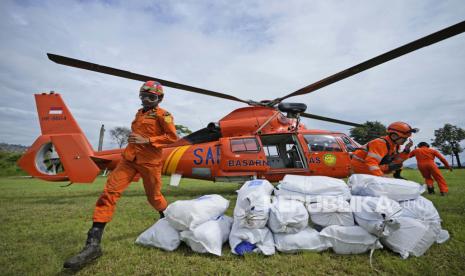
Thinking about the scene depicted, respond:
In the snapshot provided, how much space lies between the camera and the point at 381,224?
230 centimetres

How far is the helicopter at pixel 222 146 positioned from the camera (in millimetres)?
5508

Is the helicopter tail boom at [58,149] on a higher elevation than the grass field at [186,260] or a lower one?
higher

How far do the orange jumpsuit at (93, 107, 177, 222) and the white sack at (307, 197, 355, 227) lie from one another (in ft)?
6.92

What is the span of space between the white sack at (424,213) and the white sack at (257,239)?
1.67m

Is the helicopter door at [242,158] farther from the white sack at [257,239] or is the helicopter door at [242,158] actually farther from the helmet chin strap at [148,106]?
the white sack at [257,239]

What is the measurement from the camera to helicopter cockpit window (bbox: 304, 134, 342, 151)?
263 inches

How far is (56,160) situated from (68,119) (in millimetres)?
1119

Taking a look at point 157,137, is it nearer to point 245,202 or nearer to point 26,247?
point 245,202

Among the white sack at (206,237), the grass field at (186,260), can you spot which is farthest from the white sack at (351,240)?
the white sack at (206,237)

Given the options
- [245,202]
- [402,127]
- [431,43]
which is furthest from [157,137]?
[431,43]

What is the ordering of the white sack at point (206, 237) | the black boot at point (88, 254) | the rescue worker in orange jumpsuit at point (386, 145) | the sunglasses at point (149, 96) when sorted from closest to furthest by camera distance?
1. the black boot at point (88, 254)
2. the white sack at point (206, 237)
3. the sunglasses at point (149, 96)
4. the rescue worker in orange jumpsuit at point (386, 145)

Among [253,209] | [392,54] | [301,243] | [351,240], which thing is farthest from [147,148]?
[392,54]

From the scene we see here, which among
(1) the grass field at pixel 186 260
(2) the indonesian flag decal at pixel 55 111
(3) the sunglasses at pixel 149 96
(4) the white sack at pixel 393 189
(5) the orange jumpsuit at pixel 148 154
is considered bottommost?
(1) the grass field at pixel 186 260

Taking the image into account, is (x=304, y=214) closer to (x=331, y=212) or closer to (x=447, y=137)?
(x=331, y=212)
